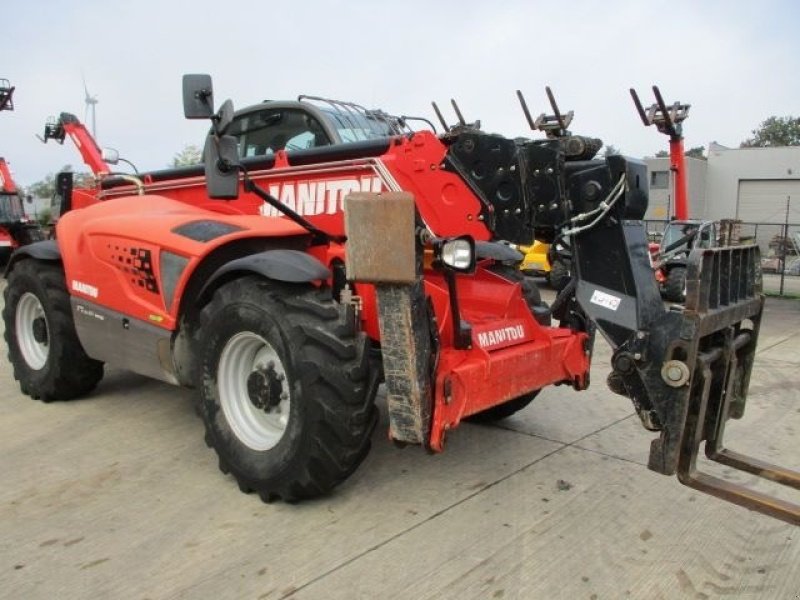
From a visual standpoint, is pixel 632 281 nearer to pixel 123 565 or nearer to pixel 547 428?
pixel 547 428

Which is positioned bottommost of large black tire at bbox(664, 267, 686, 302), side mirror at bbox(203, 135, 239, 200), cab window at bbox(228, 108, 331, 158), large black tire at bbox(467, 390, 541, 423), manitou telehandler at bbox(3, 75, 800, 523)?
large black tire at bbox(664, 267, 686, 302)

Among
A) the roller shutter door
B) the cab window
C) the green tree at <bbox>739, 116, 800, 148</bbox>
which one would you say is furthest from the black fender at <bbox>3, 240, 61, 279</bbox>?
the green tree at <bbox>739, 116, 800, 148</bbox>

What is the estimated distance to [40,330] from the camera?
5.73 meters

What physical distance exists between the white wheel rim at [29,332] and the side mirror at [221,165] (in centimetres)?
287

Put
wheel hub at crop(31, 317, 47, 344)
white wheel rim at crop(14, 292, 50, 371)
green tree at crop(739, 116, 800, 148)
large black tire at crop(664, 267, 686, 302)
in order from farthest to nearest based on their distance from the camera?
green tree at crop(739, 116, 800, 148) < large black tire at crop(664, 267, 686, 302) < white wheel rim at crop(14, 292, 50, 371) < wheel hub at crop(31, 317, 47, 344)

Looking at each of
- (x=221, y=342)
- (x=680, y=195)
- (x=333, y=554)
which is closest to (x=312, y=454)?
(x=333, y=554)

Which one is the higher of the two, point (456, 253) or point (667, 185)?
point (456, 253)

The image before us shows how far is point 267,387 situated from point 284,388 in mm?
88

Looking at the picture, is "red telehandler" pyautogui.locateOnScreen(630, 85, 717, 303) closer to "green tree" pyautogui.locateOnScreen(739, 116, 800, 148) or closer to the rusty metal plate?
the rusty metal plate

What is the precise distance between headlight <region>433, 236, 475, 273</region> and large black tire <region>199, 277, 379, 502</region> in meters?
0.53

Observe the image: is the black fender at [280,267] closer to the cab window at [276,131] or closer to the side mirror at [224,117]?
the side mirror at [224,117]

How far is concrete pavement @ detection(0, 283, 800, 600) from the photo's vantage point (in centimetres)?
305

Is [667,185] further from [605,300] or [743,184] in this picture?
[605,300]

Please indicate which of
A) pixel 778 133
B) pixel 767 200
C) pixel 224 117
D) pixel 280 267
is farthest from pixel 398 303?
pixel 778 133
